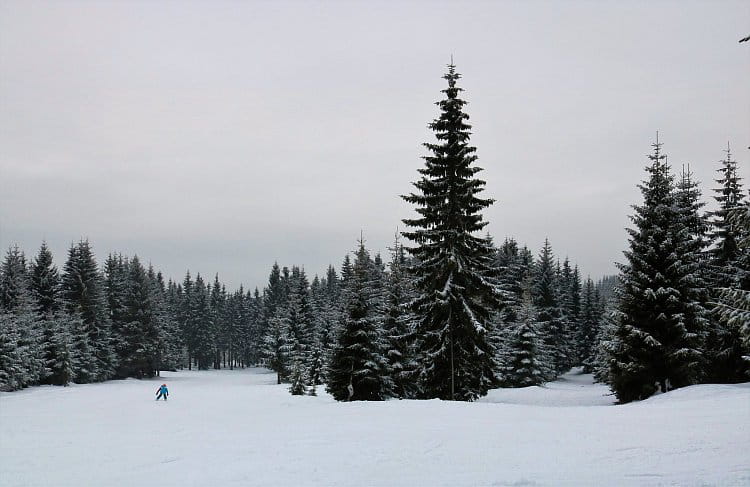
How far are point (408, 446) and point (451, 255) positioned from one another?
13022 millimetres

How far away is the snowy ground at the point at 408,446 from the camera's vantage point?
10188 mm

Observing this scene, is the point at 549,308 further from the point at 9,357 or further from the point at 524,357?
the point at 9,357


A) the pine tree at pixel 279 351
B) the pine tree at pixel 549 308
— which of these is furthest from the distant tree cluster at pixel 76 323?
the pine tree at pixel 549 308

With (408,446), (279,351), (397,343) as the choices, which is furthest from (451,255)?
(279,351)

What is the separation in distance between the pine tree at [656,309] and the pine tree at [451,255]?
21.8 ft

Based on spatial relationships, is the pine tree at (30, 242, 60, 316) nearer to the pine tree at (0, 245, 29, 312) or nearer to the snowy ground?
the pine tree at (0, 245, 29, 312)

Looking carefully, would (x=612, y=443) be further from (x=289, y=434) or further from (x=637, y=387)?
(x=637, y=387)

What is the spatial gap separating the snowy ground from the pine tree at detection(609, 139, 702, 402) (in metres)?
2.56

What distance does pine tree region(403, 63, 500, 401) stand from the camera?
2534cm

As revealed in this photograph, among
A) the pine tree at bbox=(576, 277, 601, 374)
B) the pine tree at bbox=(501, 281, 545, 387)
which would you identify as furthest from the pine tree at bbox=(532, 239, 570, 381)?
the pine tree at bbox=(501, 281, 545, 387)

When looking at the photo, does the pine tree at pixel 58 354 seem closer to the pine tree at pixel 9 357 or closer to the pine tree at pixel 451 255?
the pine tree at pixel 9 357

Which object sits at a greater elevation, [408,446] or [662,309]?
[662,309]

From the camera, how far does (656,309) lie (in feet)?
83.9

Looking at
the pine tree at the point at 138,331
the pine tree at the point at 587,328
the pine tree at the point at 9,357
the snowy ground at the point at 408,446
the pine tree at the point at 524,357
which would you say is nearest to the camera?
the snowy ground at the point at 408,446
